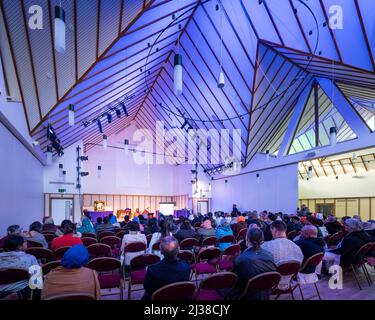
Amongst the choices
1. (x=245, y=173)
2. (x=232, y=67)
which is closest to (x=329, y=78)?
(x=232, y=67)

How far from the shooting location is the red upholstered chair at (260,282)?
2754mm

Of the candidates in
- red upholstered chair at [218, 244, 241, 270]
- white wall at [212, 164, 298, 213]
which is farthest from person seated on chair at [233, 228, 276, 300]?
white wall at [212, 164, 298, 213]

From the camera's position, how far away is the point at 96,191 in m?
21.9

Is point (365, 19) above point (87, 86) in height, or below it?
above

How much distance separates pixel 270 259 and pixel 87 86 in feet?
28.1

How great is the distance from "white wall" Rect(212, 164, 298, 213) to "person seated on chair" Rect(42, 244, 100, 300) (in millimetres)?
12922

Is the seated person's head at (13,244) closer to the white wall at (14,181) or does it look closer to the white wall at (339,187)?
the white wall at (14,181)

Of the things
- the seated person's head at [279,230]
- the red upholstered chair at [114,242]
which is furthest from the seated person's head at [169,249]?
the red upholstered chair at [114,242]

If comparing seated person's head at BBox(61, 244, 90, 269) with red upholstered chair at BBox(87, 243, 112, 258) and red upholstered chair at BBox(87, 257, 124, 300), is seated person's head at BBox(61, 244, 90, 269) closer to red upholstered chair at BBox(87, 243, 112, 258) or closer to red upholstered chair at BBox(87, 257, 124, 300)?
red upholstered chair at BBox(87, 257, 124, 300)

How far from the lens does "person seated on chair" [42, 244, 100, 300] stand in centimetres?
253

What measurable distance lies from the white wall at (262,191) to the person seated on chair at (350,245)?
9.20 meters

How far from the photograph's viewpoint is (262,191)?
53.7 feet

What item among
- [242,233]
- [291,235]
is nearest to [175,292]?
[291,235]

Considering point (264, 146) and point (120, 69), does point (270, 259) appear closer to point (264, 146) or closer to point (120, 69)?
point (120, 69)
